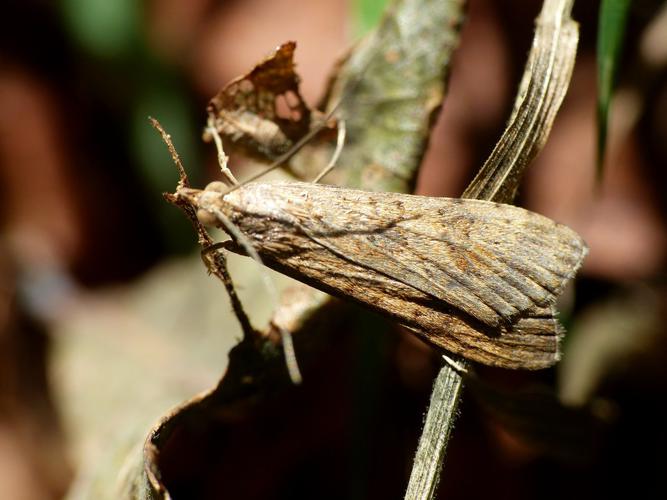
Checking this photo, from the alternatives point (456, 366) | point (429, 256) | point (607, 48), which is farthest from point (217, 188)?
point (607, 48)

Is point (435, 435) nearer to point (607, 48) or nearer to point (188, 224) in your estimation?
point (607, 48)

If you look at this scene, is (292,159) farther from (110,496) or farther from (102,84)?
(102,84)

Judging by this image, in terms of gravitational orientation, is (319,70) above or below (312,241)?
above

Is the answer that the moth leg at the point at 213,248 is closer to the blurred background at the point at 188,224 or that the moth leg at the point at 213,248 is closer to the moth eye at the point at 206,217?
the moth eye at the point at 206,217

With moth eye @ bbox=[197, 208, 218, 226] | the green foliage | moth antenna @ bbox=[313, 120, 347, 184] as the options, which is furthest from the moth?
the green foliage

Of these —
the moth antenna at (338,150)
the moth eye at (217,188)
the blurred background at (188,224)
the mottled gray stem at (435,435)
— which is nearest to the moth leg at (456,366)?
the mottled gray stem at (435,435)

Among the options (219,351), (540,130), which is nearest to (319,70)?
(219,351)
